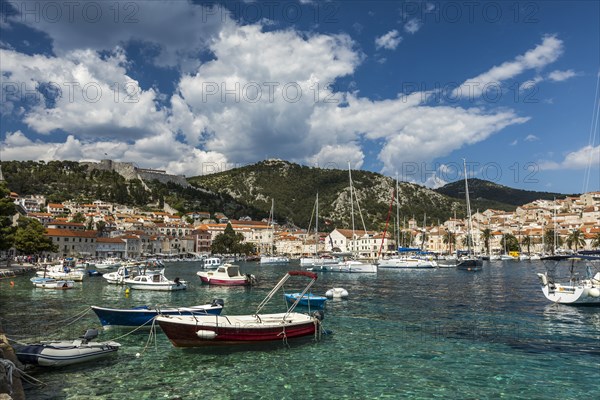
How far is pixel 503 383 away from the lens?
14.9 metres

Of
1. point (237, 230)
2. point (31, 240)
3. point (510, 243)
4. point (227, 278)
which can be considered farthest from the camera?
point (237, 230)

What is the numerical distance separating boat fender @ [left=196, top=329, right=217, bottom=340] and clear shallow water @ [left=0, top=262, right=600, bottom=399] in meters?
0.72

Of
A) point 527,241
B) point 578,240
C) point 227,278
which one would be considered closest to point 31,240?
point 227,278

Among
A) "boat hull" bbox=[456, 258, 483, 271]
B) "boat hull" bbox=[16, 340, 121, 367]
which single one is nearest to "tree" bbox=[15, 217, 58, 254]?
"boat hull" bbox=[16, 340, 121, 367]

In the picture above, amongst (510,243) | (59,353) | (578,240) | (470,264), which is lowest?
(470,264)

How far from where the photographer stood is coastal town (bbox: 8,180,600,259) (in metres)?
134

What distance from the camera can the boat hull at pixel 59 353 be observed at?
15.8 meters

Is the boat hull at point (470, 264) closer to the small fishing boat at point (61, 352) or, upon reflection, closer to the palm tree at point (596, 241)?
the small fishing boat at point (61, 352)

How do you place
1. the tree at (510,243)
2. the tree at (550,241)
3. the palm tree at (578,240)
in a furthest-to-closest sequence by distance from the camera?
1. the tree at (510,243)
2. the tree at (550,241)
3. the palm tree at (578,240)

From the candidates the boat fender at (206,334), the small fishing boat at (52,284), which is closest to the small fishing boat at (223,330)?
the boat fender at (206,334)

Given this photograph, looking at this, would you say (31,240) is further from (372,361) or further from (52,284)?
(372,361)

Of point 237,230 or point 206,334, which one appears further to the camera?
point 237,230

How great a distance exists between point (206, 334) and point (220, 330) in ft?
2.06

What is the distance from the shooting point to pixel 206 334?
1870 centimetres
